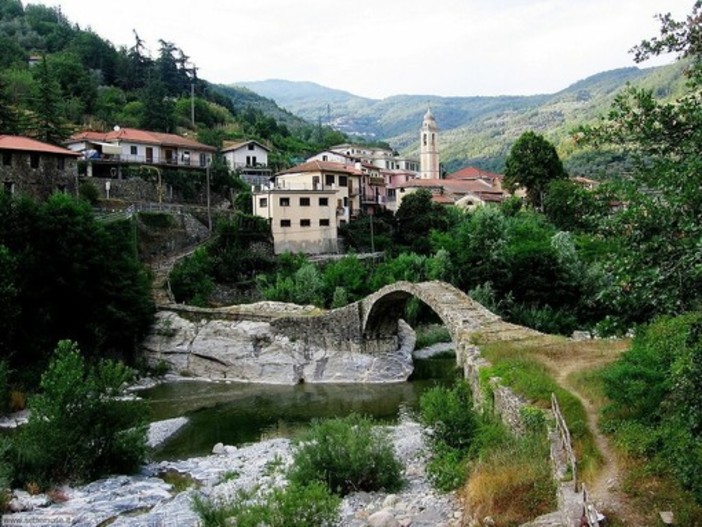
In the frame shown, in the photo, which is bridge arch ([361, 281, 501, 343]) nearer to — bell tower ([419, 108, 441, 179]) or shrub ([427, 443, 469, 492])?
shrub ([427, 443, 469, 492])

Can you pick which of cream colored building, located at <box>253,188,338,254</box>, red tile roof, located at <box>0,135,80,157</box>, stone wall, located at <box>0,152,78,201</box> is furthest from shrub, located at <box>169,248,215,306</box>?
red tile roof, located at <box>0,135,80,157</box>

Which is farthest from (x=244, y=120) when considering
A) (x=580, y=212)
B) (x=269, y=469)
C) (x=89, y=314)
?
(x=580, y=212)

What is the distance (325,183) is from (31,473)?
38.5 m

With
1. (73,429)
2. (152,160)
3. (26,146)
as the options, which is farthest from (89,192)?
(73,429)

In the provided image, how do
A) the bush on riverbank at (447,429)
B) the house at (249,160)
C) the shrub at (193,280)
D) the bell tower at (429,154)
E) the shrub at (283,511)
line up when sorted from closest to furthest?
the shrub at (283,511)
the bush on riverbank at (447,429)
the shrub at (193,280)
the house at (249,160)
the bell tower at (429,154)

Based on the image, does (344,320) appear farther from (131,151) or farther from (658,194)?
(131,151)

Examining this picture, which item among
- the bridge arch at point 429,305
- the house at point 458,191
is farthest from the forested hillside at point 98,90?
the bridge arch at point 429,305

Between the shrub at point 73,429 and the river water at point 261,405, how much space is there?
3120 mm

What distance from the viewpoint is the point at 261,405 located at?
28250 mm

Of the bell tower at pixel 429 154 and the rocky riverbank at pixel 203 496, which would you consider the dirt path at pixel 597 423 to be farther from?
the bell tower at pixel 429 154

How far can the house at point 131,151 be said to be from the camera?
52938mm

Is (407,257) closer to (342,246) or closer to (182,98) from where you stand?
(342,246)

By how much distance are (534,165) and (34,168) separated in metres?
41.6

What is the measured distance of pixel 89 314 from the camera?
1292 inches
